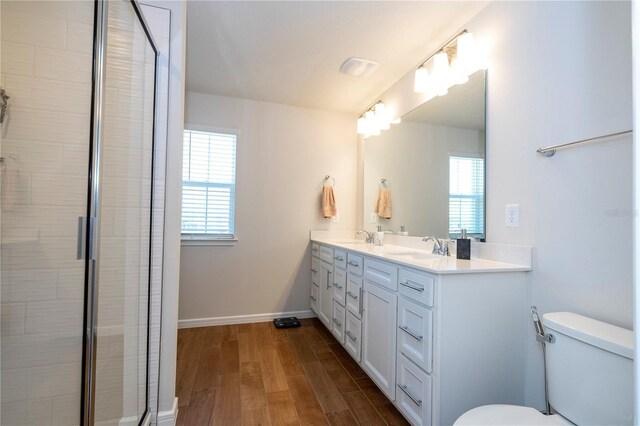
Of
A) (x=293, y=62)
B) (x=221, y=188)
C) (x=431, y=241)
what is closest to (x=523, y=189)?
(x=431, y=241)

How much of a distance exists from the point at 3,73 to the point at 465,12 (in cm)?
227

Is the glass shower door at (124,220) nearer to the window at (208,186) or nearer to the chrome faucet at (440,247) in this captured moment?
the window at (208,186)

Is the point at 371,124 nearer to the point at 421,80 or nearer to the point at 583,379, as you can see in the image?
the point at 421,80

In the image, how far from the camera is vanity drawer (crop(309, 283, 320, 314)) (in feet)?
9.80

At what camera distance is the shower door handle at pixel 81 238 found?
41.3 inches

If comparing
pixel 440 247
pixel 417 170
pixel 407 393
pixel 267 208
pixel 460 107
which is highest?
pixel 460 107

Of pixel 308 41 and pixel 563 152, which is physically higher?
pixel 308 41

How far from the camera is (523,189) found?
1524 mm

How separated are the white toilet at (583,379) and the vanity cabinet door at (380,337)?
23.4 inches

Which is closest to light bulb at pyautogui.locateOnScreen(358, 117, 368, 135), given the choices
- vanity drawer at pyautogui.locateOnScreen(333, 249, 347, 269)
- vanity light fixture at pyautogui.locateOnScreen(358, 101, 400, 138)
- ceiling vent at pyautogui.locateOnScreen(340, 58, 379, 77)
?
vanity light fixture at pyautogui.locateOnScreen(358, 101, 400, 138)

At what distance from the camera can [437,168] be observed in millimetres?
2219

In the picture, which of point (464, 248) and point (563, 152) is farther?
point (464, 248)

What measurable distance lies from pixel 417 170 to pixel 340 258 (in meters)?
0.95

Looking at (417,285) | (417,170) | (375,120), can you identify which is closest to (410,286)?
(417,285)
